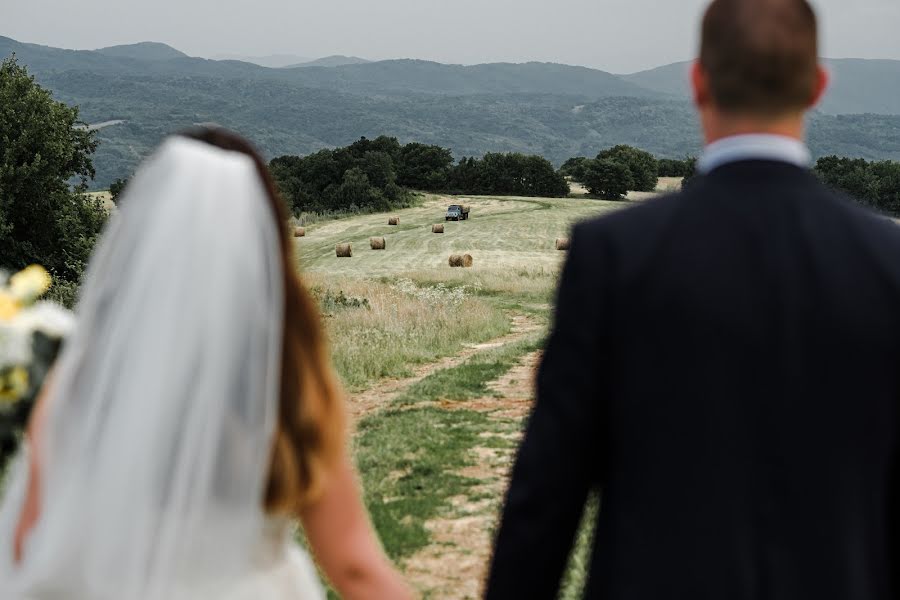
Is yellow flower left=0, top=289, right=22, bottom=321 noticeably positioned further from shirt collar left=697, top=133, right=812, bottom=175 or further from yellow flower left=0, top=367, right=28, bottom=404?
shirt collar left=697, top=133, right=812, bottom=175

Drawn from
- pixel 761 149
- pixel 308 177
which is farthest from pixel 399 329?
pixel 308 177

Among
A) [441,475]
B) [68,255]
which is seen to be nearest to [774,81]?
[441,475]

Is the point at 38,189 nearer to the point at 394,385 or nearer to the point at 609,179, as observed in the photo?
the point at 394,385

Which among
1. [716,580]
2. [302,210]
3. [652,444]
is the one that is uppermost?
[652,444]

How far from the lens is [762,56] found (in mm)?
2205

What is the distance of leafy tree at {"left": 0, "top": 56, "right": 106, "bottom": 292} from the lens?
3766 centimetres

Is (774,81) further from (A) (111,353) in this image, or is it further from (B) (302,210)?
(B) (302,210)

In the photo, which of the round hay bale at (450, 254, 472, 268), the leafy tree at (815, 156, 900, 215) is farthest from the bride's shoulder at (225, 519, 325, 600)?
the leafy tree at (815, 156, 900, 215)

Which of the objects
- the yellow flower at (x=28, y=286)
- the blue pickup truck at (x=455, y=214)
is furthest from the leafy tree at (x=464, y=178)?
the yellow flower at (x=28, y=286)

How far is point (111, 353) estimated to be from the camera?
93.4 inches

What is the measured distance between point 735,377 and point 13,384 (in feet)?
6.41

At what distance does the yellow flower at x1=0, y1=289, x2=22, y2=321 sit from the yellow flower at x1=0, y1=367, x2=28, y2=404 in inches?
6.2

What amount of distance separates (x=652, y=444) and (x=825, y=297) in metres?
0.46

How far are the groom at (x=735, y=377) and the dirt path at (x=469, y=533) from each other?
4.66m
